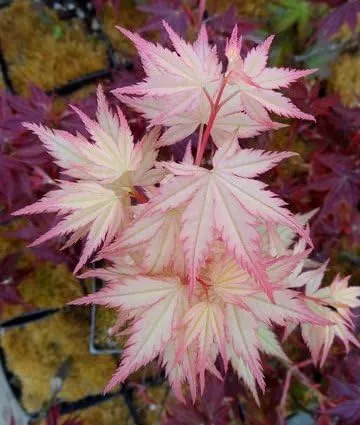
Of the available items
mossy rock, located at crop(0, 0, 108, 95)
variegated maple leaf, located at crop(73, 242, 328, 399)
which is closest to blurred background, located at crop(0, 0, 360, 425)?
mossy rock, located at crop(0, 0, 108, 95)

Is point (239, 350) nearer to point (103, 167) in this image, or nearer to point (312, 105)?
point (103, 167)

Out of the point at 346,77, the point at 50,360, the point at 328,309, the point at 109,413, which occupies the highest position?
the point at 346,77

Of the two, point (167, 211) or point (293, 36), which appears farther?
point (293, 36)

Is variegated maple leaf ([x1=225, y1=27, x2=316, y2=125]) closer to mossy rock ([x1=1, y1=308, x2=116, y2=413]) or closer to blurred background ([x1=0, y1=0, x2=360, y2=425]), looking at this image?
blurred background ([x1=0, y1=0, x2=360, y2=425])

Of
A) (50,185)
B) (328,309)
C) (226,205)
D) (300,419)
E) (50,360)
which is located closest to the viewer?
(226,205)

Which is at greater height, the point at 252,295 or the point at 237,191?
the point at 237,191

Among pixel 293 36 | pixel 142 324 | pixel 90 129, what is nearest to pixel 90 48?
pixel 293 36

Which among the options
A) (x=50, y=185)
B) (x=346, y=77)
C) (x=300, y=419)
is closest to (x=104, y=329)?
(x=50, y=185)

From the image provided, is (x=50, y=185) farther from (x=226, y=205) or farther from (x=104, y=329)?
(x=226, y=205)
